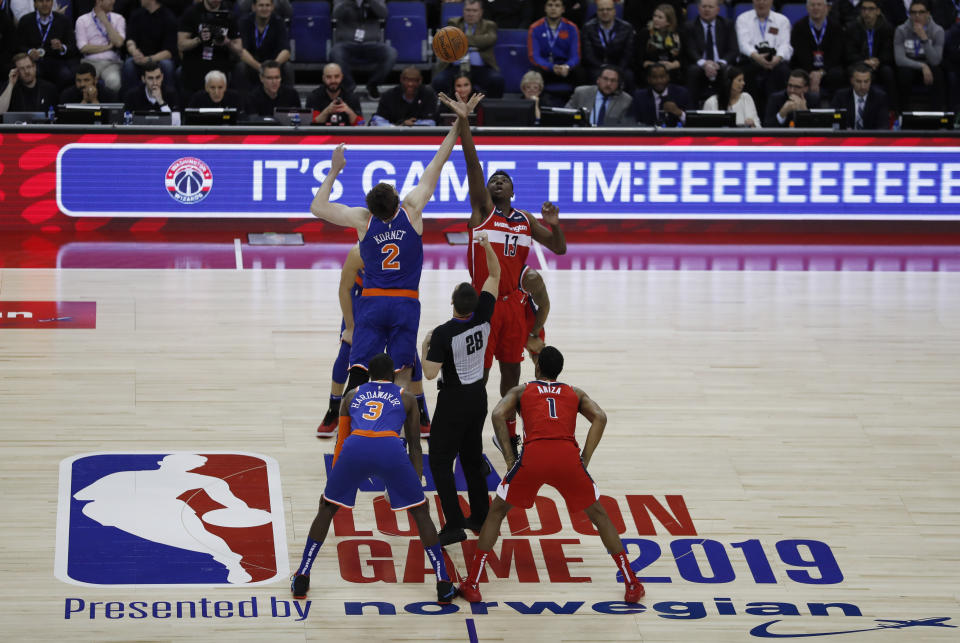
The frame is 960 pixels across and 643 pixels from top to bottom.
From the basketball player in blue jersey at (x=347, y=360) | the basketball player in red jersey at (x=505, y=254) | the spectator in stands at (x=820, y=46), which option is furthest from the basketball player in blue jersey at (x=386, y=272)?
the spectator in stands at (x=820, y=46)

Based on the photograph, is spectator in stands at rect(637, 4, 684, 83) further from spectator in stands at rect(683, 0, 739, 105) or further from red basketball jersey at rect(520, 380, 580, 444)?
→ red basketball jersey at rect(520, 380, 580, 444)

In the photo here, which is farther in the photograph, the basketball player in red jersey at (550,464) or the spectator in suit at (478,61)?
the spectator in suit at (478,61)

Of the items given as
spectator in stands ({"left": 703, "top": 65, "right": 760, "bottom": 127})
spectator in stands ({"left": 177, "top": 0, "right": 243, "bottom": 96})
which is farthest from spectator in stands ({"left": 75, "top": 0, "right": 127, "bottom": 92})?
spectator in stands ({"left": 703, "top": 65, "right": 760, "bottom": 127})

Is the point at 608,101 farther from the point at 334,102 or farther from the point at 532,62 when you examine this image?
the point at 334,102

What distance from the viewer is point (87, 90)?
59.3 feet

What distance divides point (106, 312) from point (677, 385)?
6150 mm

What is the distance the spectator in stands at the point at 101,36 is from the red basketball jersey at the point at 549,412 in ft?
41.4

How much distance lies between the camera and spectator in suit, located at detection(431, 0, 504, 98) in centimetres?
2002

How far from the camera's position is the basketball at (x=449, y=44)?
14.0 meters

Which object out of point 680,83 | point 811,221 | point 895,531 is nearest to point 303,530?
point 895,531

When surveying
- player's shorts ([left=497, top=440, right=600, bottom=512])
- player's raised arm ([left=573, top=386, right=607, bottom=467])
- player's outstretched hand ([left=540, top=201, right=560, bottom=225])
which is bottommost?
player's shorts ([left=497, top=440, right=600, bottom=512])

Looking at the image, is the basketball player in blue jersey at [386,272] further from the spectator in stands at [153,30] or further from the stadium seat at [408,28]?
the stadium seat at [408,28]

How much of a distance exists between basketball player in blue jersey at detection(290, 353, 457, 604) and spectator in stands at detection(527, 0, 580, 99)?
481 inches

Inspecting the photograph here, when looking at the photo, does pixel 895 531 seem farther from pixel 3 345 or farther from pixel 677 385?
pixel 3 345
